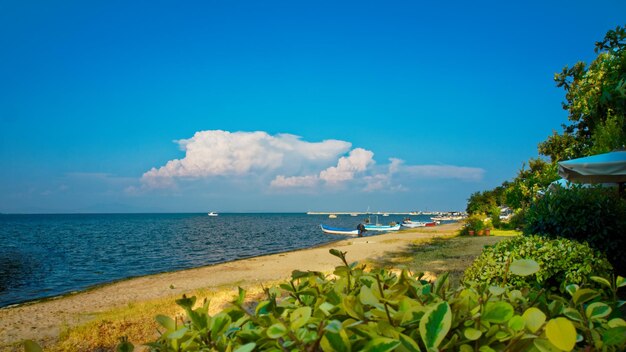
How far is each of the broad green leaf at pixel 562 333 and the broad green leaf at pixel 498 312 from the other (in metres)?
0.15

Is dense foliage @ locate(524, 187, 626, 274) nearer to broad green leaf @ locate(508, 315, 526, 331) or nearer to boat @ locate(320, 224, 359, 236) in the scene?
broad green leaf @ locate(508, 315, 526, 331)

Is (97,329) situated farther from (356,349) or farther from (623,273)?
(623,273)

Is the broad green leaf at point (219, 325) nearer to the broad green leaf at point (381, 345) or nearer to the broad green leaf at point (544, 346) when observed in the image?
the broad green leaf at point (381, 345)

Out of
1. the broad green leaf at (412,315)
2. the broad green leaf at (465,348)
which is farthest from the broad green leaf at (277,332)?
the broad green leaf at (465,348)

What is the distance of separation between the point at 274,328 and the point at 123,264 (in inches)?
1098

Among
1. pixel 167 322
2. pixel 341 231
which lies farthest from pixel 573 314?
pixel 341 231

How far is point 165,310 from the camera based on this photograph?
8.80 m

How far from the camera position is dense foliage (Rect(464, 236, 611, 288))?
4.48m

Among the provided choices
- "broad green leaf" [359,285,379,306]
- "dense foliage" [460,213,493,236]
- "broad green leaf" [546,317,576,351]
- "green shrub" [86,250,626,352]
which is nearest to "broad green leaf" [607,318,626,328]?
"green shrub" [86,250,626,352]

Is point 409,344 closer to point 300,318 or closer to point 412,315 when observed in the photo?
point 412,315

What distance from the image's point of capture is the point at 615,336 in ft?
3.34

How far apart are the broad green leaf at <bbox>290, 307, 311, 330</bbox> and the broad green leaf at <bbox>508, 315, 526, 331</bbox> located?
550 mm

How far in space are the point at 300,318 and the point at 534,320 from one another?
0.63 m

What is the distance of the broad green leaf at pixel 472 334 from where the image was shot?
3.03ft
